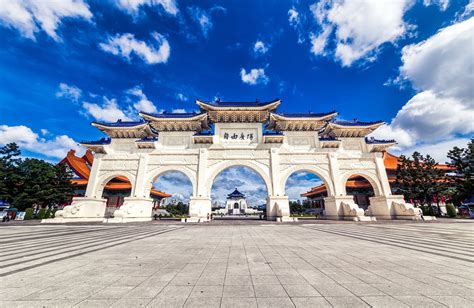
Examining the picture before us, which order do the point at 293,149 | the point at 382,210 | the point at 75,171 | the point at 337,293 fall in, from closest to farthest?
the point at 337,293 < the point at 382,210 < the point at 293,149 < the point at 75,171

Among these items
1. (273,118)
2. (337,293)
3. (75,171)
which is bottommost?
(337,293)

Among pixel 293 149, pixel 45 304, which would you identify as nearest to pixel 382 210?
pixel 293 149

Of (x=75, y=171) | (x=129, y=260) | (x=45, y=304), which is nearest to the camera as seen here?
(x=45, y=304)

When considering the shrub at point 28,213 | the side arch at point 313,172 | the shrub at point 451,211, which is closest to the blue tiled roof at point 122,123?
the shrub at point 28,213

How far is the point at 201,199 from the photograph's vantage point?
60.8 feet

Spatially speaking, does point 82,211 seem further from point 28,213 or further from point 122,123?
point 122,123

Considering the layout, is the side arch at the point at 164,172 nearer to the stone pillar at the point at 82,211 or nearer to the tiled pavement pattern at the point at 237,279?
the stone pillar at the point at 82,211

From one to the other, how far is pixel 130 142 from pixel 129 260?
20217 millimetres

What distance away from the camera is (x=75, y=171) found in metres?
26.7

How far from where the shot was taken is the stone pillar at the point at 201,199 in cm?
1783

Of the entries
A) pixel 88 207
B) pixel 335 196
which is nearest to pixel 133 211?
pixel 88 207

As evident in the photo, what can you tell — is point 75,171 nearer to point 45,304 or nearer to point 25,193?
point 25,193

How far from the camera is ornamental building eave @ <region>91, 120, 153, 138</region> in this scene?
836 inches

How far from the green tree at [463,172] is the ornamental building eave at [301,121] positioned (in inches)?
617
